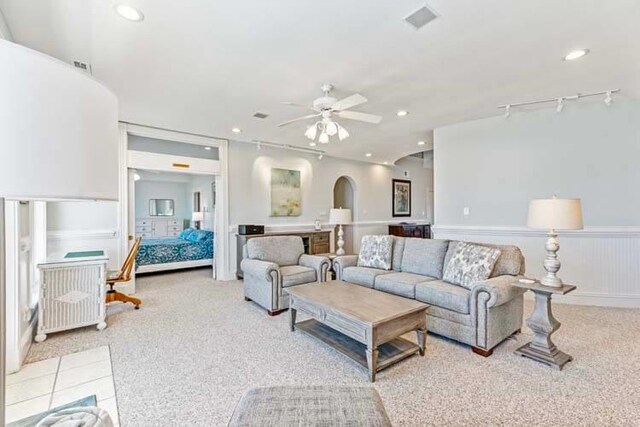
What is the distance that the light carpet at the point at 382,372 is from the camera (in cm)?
191

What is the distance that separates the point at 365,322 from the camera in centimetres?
223

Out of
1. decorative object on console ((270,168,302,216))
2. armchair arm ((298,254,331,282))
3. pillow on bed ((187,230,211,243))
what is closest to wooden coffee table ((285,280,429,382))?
armchair arm ((298,254,331,282))

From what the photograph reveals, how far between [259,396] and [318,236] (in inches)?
210

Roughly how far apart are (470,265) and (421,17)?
7.27 ft

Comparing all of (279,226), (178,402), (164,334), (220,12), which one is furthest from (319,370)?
(279,226)

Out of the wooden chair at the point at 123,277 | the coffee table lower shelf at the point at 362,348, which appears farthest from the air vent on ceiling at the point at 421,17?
the wooden chair at the point at 123,277

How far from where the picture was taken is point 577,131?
13.3 ft

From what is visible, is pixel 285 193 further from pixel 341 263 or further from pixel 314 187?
pixel 341 263

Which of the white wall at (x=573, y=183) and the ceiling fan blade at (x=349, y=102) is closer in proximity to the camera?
the ceiling fan blade at (x=349, y=102)

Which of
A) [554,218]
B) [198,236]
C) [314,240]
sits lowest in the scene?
[314,240]

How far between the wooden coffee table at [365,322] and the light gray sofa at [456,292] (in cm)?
40

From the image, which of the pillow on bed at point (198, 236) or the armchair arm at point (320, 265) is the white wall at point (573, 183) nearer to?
the armchair arm at point (320, 265)

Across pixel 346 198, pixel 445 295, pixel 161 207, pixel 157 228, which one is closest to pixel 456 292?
pixel 445 295

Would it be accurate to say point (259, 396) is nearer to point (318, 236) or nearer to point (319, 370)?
point (319, 370)
